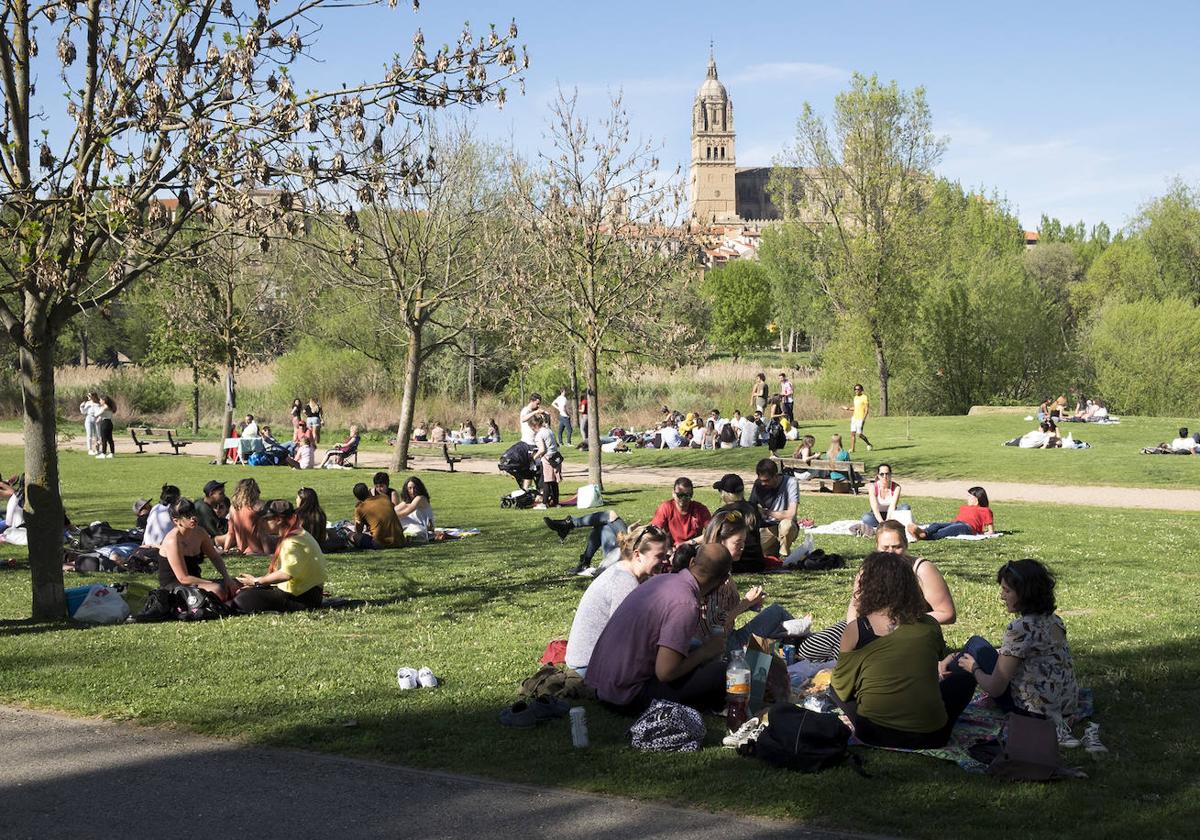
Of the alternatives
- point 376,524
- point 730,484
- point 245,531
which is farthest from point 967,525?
point 245,531

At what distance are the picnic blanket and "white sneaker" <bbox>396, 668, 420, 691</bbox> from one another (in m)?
2.86

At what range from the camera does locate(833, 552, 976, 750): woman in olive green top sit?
618 cm

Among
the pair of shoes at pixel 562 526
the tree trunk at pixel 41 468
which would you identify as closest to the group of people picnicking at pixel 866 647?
the tree trunk at pixel 41 468

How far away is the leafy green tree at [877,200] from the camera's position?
45.4 metres

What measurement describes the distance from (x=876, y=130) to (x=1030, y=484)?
24.3 meters

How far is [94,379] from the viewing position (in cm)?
4700

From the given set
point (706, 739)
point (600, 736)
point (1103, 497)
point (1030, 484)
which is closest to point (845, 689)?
point (706, 739)

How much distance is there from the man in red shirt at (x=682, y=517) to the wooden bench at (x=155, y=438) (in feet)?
72.2

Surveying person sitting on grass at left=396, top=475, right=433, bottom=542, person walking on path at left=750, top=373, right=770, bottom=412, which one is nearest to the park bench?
person walking on path at left=750, top=373, right=770, bottom=412

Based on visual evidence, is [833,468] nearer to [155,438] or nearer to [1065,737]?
[1065,737]

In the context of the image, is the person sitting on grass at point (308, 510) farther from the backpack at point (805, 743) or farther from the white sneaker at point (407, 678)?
the backpack at point (805, 743)

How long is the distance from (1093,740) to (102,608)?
776 centimetres

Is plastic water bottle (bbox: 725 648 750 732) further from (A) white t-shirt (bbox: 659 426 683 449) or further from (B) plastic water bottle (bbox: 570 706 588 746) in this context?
(A) white t-shirt (bbox: 659 426 683 449)

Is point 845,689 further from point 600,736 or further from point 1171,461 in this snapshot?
point 1171,461
